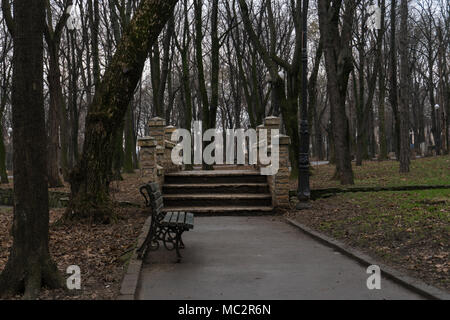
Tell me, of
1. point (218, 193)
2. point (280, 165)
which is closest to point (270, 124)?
point (280, 165)

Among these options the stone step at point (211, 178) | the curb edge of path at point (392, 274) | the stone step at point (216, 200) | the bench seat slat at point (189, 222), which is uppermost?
the stone step at point (211, 178)

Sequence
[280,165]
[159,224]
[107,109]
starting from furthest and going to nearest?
1. [280,165]
2. [107,109]
3. [159,224]

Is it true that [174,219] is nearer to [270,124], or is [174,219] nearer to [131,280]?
[131,280]

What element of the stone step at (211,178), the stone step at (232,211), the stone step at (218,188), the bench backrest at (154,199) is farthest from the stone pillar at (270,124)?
the bench backrest at (154,199)

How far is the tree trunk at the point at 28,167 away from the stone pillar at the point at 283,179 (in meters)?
7.88

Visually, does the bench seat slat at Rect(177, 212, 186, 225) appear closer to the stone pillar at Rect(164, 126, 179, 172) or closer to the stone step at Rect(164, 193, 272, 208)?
the stone step at Rect(164, 193, 272, 208)

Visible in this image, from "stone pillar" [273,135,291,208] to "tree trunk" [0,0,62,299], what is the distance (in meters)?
7.88

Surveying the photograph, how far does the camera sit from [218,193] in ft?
44.9

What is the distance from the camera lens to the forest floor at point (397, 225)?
20.9 ft

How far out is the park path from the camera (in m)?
5.27

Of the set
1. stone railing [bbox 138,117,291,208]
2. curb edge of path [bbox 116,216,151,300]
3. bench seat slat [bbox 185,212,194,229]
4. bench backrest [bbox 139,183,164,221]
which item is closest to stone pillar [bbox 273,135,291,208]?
stone railing [bbox 138,117,291,208]

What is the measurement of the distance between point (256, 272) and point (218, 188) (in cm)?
744

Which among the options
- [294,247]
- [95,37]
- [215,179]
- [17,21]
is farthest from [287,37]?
[17,21]

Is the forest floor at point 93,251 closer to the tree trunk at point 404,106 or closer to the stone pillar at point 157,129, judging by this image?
the stone pillar at point 157,129
